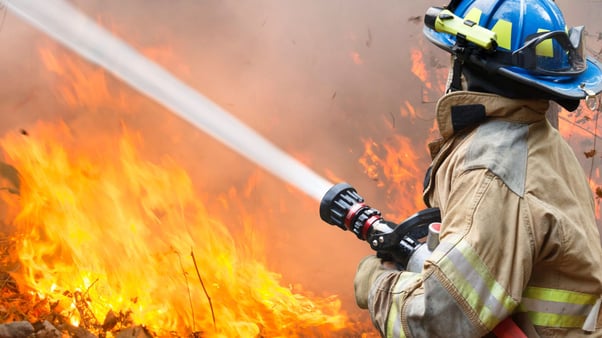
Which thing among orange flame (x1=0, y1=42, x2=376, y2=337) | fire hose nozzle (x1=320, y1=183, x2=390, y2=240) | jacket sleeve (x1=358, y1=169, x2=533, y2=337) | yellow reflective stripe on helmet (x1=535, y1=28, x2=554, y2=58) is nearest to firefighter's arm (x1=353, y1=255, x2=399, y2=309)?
fire hose nozzle (x1=320, y1=183, x2=390, y2=240)

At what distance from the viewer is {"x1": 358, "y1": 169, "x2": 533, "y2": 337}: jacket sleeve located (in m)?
2.09

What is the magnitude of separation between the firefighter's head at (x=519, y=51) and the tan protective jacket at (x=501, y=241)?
81mm

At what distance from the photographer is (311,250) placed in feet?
18.4

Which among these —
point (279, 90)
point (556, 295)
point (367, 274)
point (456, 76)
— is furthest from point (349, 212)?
point (279, 90)

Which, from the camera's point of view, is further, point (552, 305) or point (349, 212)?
point (349, 212)

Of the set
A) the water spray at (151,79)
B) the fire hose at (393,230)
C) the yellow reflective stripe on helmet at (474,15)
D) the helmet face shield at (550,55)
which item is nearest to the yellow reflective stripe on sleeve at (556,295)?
the fire hose at (393,230)

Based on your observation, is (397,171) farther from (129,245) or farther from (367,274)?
(367,274)

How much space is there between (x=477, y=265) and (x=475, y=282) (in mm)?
56

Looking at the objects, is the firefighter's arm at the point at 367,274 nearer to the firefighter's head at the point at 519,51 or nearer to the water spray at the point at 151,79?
the firefighter's head at the point at 519,51

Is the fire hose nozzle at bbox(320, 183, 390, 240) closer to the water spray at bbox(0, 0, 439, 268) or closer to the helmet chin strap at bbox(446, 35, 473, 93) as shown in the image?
the helmet chin strap at bbox(446, 35, 473, 93)

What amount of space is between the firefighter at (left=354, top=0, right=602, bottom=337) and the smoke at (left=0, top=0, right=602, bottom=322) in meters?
3.02

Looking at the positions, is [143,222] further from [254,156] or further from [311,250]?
[311,250]

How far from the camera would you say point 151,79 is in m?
5.47

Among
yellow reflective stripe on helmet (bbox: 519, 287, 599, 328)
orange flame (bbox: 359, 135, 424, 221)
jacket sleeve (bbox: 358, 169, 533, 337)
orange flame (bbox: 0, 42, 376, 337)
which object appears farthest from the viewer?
orange flame (bbox: 359, 135, 424, 221)
